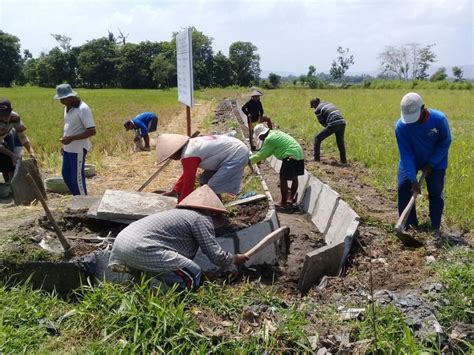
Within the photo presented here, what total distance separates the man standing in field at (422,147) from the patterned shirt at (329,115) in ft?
14.2

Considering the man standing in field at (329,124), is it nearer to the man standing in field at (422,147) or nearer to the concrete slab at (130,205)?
the man standing in field at (422,147)

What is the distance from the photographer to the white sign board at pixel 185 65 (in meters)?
6.50

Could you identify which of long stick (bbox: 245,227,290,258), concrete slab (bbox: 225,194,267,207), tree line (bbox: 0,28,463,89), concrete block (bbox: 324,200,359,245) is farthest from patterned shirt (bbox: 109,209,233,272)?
tree line (bbox: 0,28,463,89)

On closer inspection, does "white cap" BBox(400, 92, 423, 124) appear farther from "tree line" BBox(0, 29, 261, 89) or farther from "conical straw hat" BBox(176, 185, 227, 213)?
"tree line" BBox(0, 29, 261, 89)

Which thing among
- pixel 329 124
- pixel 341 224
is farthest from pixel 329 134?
pixel 341 224

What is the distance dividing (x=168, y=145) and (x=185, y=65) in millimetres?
2335

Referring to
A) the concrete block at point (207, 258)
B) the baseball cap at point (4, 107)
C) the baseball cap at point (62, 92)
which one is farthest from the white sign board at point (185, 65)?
the concrete block at point (207, 258)

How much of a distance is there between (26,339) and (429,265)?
3423mm

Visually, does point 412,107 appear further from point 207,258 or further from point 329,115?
point 329,115

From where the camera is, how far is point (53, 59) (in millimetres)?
63594

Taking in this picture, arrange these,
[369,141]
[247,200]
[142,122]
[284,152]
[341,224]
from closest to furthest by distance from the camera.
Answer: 1. [341,224]
2. [247,200]
3. [284,152]
4. [142,122]
5. [369,141]

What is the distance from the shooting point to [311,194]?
6.89 m

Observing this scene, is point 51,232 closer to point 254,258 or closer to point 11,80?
point 254,258

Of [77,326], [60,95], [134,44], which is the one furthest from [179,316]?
[134,44]
